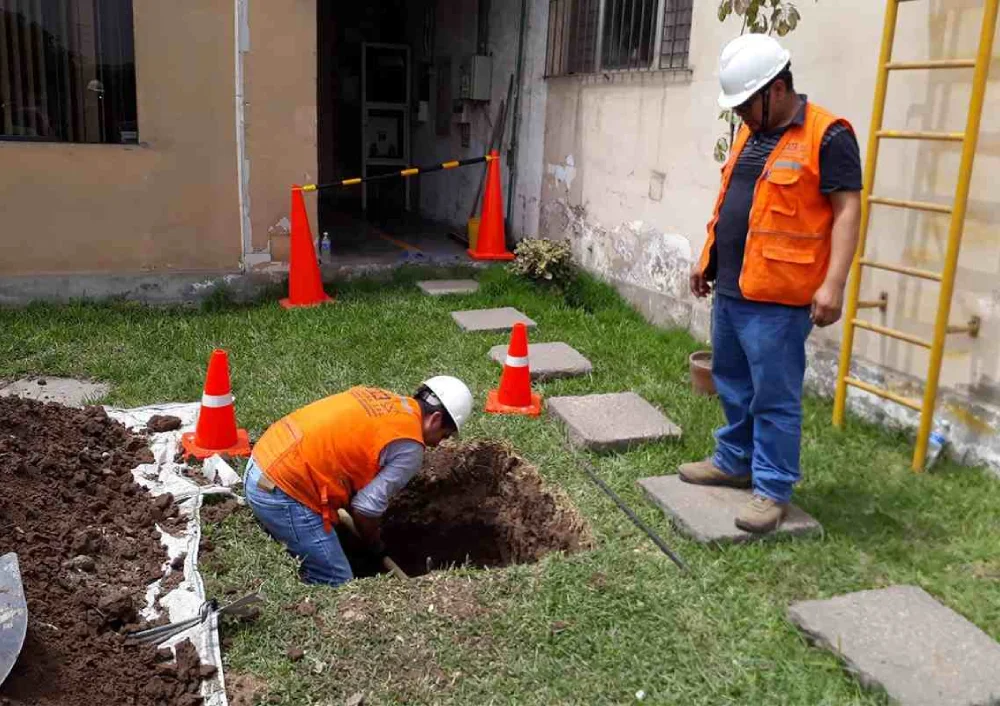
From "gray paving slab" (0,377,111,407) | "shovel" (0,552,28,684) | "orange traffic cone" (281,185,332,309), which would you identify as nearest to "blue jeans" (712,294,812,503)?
"shovel" (0,552,28,684)

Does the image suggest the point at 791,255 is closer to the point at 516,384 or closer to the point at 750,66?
the point at 750,66

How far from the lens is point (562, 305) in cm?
770

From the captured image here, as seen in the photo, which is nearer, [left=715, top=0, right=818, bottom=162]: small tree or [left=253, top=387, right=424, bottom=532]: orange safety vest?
[left=253, top=387, right=424, bottom=532]: orange safety vest

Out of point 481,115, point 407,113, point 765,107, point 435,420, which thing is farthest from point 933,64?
point 407,113

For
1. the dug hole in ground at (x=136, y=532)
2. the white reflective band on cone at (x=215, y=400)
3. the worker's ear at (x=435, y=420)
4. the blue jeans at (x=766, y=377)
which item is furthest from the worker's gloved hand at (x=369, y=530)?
the blue jeans at (x=766, y=377)

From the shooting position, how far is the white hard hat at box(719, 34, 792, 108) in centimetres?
346

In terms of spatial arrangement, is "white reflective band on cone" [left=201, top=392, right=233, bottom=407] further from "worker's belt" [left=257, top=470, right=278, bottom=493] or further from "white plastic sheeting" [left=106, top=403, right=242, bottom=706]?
"worker's belt" [left=257, top=470, right=278, bottom=493]

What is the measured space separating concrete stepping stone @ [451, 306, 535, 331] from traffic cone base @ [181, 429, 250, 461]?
2.46 m

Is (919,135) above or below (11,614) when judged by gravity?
above

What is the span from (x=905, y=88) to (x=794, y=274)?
1.80 m

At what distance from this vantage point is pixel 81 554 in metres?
3.51

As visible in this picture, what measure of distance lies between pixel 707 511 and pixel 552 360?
7.41ft

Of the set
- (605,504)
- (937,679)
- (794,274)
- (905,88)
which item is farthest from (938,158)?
(937,679)

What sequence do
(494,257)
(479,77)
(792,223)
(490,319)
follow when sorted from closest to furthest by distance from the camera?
1. (792,223)
2. (490,319)
3. (494,257)
4. (479,77)
